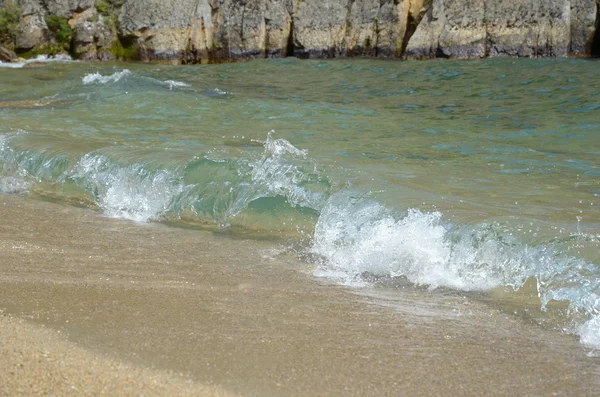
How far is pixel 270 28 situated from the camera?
23047mm

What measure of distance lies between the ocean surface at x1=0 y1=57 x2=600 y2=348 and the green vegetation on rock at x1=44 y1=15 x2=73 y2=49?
10.2m

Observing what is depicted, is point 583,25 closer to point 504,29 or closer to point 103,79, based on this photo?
point 504,29

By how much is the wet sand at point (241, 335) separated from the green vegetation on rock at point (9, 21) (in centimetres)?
2007

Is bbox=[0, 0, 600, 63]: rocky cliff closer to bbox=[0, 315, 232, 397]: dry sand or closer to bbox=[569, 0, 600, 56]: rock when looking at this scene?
bbox=[569, 0, 600, 56]: rock

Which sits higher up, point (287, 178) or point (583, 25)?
point (583, 25)

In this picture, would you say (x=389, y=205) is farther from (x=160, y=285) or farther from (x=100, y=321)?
(x=100, y=321)

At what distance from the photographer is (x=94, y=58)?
23.5 m

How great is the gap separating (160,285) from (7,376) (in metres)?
1.45

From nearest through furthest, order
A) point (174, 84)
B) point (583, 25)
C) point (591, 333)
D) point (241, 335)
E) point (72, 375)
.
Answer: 1. point (72, 375)
2. point (241, 335)
3. point (591, 333)
4. point (174, 84)
5. point (583, 25)

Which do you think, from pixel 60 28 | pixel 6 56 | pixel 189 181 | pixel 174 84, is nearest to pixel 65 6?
pixel 60 28

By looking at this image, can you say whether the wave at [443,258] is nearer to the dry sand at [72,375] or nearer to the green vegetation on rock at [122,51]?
the dry sand at [72,375]

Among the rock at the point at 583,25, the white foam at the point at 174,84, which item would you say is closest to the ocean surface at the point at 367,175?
the white foam at the point at 174,84

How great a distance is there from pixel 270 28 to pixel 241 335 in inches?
806

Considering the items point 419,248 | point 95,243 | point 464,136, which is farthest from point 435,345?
point 464,136
